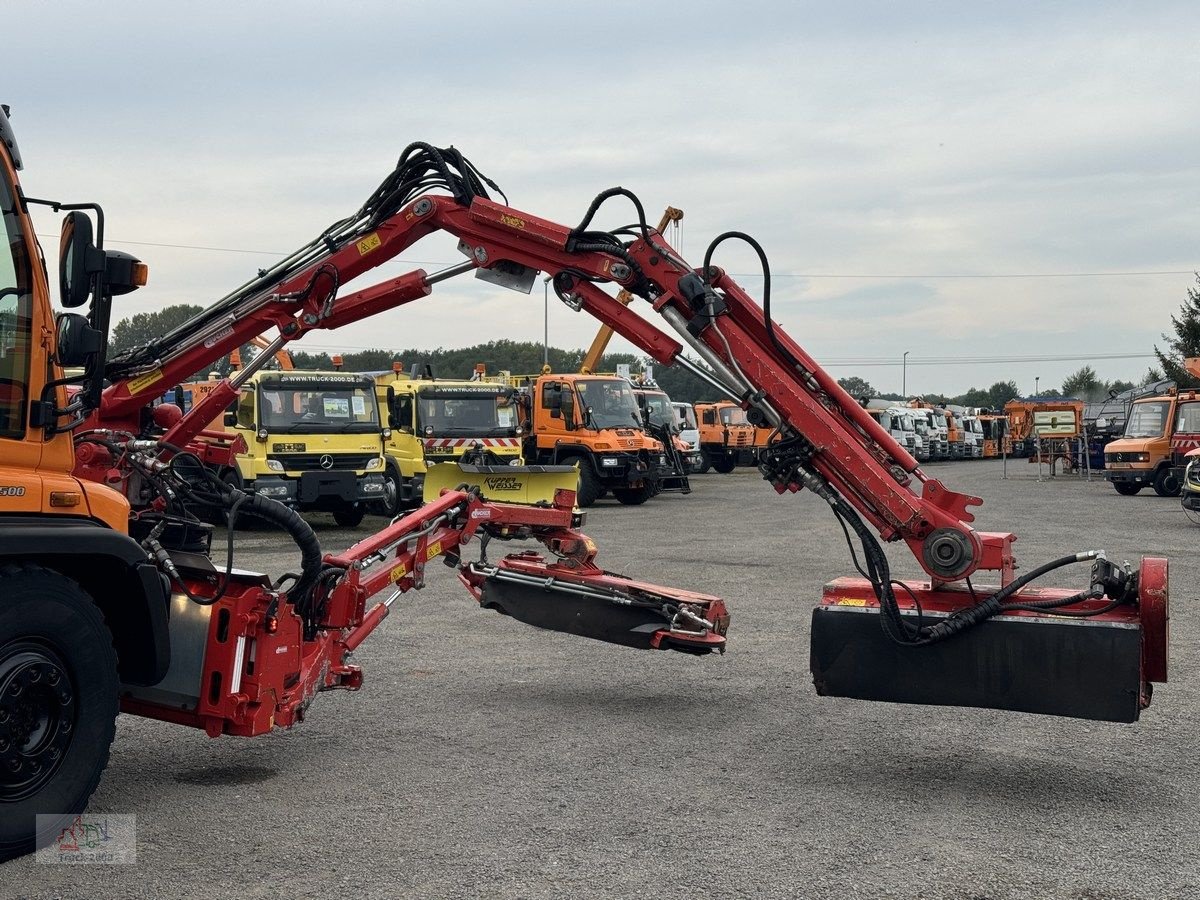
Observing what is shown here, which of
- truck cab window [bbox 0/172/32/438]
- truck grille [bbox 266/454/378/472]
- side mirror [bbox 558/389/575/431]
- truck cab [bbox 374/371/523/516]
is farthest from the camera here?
side mirror [bbox 558/389/575/431]

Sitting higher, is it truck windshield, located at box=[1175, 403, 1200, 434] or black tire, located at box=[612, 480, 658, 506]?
truck windshield, located at box=[1175, 403, 1200, 434]

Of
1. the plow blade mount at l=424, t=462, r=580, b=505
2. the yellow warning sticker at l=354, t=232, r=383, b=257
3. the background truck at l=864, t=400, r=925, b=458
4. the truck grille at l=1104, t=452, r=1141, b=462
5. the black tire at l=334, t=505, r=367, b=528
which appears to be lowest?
the black tire at l=334, t=505, r=367, b=528

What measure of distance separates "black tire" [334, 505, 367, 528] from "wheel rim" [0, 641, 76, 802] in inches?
564

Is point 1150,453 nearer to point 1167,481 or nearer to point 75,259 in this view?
point 1167,481

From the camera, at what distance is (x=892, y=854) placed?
504cm

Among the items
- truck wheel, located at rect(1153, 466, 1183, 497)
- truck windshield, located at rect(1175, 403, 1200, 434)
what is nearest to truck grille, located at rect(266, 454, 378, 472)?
truck windshield, located at rect(1175, 403, 1200, 434)

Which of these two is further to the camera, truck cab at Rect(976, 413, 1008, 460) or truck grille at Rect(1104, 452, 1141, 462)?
truck cab at Rect(976, 413, 1008, 460)

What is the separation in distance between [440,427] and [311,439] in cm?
349

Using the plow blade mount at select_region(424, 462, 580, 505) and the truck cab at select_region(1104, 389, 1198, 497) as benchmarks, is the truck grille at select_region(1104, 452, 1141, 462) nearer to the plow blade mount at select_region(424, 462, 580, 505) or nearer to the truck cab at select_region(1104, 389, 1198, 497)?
the truck cab at select_region(1104, 389, 1198, 497)

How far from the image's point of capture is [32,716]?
4824mm

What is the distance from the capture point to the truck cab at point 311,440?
18062 mm

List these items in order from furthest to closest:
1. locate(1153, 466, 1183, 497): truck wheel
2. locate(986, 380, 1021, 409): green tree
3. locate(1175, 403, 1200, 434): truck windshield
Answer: locate(986, 380, 1021, 409): green tree < locate(1153, 466, 1183, 497): truck wheel < locate(1175, 403, 1200, 434): truck windshield

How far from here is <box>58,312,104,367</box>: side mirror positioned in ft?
16.0

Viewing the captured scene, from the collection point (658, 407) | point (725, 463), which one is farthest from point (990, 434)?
point (658, 407)
